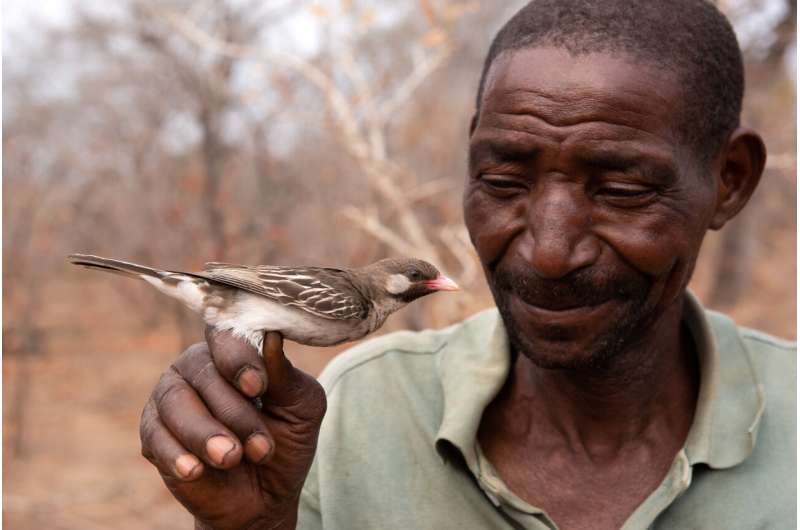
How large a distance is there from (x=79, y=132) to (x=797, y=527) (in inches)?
517

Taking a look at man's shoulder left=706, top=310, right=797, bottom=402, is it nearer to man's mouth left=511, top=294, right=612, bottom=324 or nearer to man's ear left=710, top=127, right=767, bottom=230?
man's ear left=710, top=127, right=767, bottom=230

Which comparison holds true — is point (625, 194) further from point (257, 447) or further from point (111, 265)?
point (111, 265)

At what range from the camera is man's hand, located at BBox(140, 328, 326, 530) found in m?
2.17

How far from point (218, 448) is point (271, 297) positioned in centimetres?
54

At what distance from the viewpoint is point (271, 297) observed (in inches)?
98.2

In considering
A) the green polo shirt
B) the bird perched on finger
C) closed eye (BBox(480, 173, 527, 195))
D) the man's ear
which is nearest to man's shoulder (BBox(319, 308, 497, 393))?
the green polo shirt

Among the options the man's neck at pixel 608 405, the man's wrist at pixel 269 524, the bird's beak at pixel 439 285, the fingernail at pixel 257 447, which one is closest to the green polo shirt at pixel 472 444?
the man's neck at pixel 608 405

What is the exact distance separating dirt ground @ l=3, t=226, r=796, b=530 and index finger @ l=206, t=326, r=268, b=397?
757 centimetres

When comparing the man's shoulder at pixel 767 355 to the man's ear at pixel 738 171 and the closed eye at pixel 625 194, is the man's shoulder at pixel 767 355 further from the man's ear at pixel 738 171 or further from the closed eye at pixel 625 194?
the closed eye at pixel 625 194

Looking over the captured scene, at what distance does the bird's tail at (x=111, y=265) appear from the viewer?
2.33 meters

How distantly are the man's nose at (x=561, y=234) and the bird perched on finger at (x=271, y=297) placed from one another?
0.60 m

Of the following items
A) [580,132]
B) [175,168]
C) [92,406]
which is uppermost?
[580,132]

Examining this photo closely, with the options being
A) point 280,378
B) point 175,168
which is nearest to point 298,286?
point 280,378

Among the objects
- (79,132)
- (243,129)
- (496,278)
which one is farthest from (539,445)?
(79,132)
